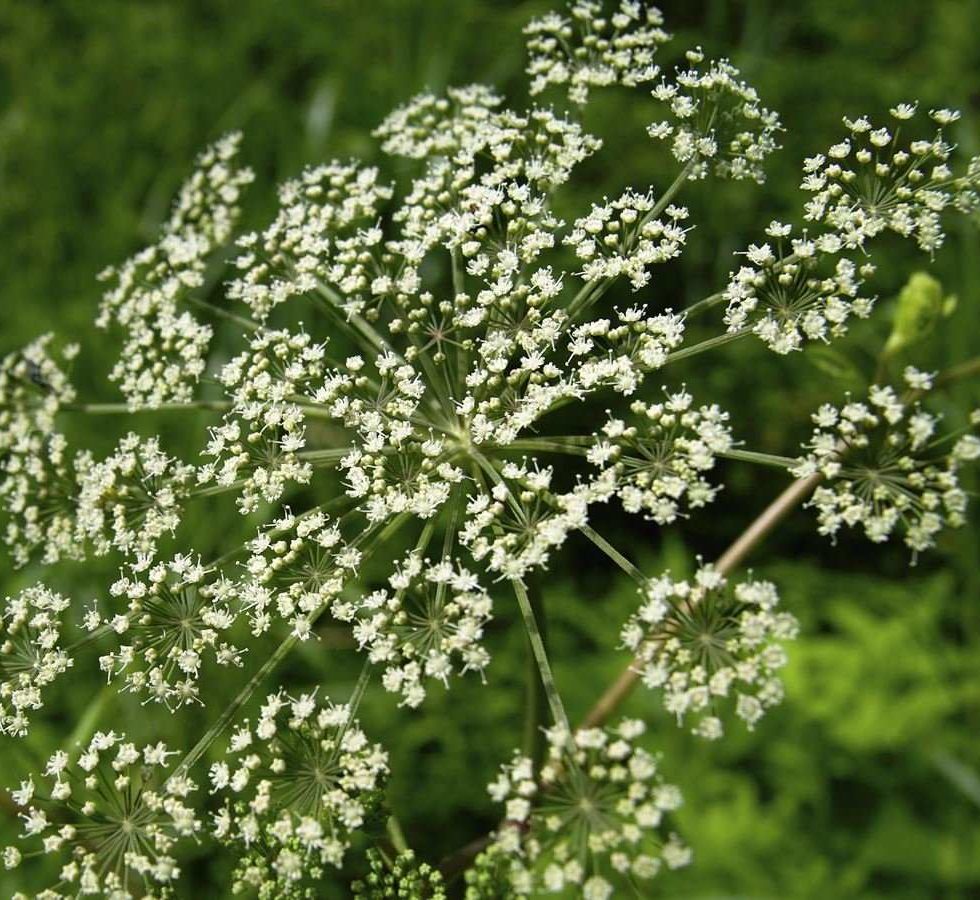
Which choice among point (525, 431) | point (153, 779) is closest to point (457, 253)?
point (525, 431)

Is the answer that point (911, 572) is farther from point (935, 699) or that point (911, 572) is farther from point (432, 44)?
point (432, 44)

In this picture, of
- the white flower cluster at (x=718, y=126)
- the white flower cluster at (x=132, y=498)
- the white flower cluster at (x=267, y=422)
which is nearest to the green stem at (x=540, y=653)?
the white flower cluster at (x=267, y=422)

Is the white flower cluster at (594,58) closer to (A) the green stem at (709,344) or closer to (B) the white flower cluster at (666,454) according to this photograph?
(A) the green stem at (709,344)

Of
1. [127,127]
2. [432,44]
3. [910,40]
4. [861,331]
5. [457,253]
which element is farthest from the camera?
[910,40]

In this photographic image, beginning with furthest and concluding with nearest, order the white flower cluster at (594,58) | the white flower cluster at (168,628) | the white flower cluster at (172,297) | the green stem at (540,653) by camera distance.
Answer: the white flower cluster at (594,58)
the white flower cluster at (172,297)
the white flower cluster at (168,628)
the green stem at (540,653)

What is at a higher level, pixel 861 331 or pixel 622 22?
pixel 861 331

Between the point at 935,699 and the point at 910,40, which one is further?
the point at 910,40

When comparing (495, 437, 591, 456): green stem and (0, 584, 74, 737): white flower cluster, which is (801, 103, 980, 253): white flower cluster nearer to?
(495, 437, 591, 456): green stem
